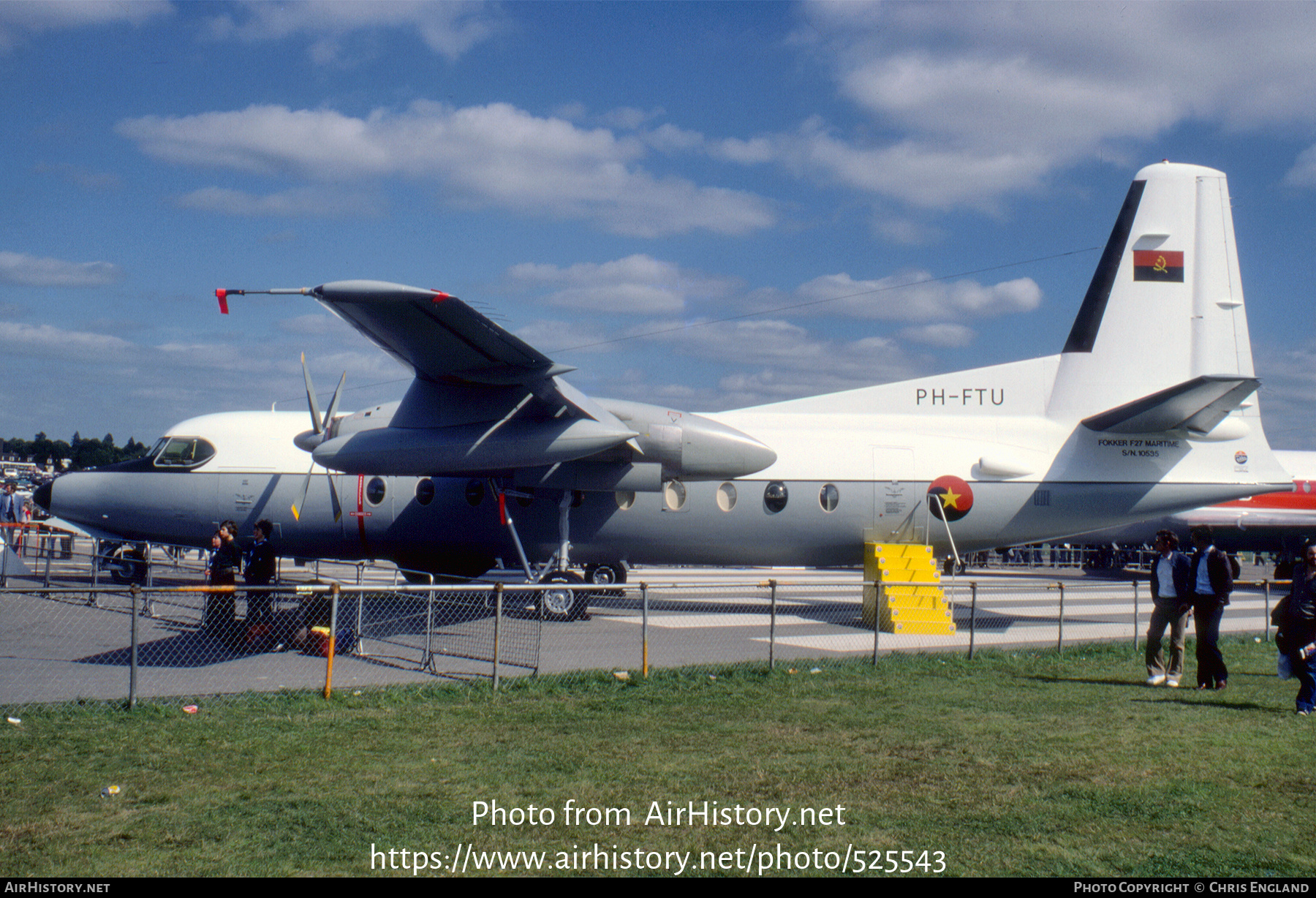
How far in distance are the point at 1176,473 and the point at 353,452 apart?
16024 mm

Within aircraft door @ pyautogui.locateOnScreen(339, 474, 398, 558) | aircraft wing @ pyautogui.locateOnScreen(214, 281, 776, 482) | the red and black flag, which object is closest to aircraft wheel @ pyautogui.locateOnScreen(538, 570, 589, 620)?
aircraft wing @ pyautogui.locateOnScreen(214, 281, 776, 482)

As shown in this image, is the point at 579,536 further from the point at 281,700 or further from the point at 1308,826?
the point at 1308,826

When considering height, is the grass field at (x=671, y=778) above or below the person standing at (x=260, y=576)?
below

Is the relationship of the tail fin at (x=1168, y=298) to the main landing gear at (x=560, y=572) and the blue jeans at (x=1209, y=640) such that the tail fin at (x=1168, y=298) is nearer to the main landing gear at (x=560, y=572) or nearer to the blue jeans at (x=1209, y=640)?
the blue jeans at (x=1209, y=640)

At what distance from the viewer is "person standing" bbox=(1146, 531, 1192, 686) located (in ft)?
39.0

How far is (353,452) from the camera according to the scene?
51.6 feet

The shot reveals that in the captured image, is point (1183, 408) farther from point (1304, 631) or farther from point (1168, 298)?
point (1304, 631)

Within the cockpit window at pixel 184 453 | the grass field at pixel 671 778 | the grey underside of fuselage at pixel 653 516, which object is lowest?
the grass field at pixel 671 778

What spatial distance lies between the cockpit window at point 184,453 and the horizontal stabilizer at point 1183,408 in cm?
1855

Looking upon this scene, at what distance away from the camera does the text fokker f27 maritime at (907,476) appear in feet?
62.1

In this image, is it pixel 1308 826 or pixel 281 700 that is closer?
pixel 1308 826

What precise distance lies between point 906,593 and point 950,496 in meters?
2.85

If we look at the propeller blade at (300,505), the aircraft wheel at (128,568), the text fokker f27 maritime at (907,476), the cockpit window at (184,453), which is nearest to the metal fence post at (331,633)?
the text fokker f27 maritime at (907,476)
